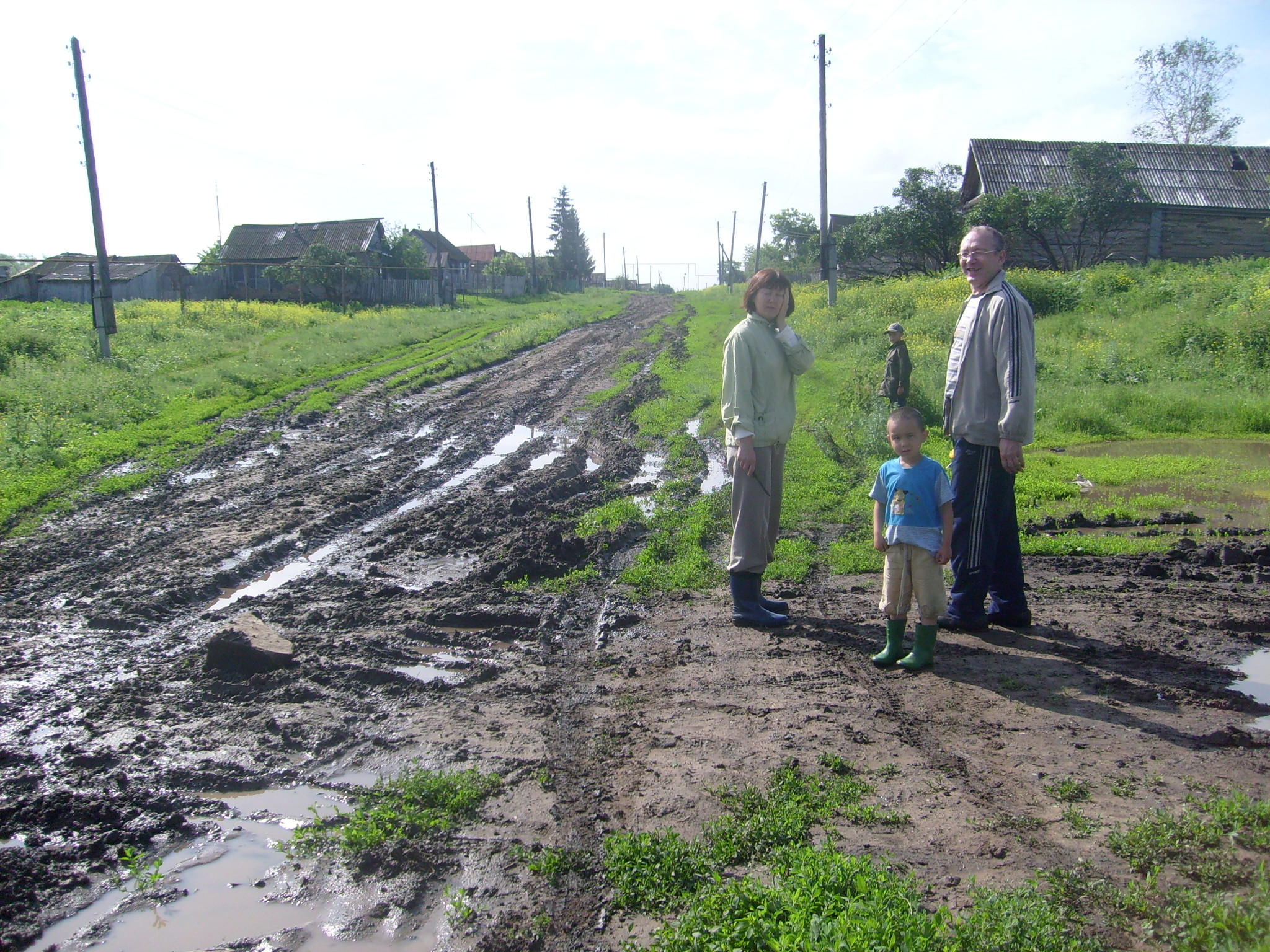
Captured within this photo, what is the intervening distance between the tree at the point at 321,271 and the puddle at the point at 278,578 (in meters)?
33.9

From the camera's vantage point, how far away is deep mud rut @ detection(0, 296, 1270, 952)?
285cm

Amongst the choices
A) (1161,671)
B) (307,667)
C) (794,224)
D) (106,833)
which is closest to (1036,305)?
(1161,671)

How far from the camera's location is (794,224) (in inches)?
2221

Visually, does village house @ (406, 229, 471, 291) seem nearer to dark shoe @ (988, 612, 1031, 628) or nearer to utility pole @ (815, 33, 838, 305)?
utility pole @ (815, 33, 838, 305)

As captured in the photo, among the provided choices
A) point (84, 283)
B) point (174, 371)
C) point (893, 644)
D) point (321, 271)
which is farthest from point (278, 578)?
point (84, 283)

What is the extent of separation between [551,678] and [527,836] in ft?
4.63

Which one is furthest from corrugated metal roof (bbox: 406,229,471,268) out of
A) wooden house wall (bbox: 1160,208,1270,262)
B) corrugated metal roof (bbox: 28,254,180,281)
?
wooden house wall (bbox: 1160,208,1270,262)

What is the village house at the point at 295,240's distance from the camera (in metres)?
47.7

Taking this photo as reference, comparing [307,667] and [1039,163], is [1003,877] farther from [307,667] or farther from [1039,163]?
[1039,163]

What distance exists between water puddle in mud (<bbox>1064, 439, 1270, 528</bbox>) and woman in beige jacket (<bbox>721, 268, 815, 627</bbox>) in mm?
4316

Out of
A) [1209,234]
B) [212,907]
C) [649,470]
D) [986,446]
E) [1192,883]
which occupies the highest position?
[1209,234]

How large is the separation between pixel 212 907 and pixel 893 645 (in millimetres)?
3179

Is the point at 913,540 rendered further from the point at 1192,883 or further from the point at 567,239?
the point at 567,239

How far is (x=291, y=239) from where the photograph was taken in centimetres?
4881
